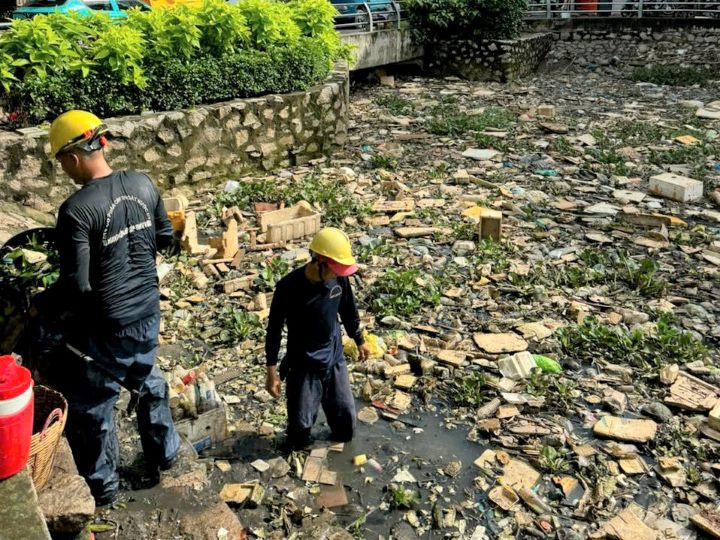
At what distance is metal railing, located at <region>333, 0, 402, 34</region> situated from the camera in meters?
14.4

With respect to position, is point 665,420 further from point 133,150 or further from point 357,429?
point 133,150

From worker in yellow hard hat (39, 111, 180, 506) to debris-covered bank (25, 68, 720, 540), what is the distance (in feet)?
1.53

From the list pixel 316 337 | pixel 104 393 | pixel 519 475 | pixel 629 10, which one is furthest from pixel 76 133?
pixel 629 10

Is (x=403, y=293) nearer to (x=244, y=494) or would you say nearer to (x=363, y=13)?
(x=244, y=494)

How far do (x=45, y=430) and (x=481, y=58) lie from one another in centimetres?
1427

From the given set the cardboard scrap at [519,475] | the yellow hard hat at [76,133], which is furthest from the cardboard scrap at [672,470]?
the yellow hard hat at [76,133]

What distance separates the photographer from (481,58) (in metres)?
15.6

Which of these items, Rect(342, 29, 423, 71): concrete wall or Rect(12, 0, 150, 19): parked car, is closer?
Rect(12, 0, 150, 19): parked car

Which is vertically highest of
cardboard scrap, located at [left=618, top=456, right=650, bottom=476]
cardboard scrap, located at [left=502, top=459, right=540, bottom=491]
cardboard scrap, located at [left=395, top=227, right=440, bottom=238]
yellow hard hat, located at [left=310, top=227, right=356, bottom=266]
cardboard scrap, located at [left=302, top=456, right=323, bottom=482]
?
yellow hard hat, located at [left=310, top=227, right=356, bottom=266]

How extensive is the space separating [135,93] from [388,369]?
471cm

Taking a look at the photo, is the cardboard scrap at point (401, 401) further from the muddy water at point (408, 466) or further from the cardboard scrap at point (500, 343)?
the cardboard scrap at point (500, 343)

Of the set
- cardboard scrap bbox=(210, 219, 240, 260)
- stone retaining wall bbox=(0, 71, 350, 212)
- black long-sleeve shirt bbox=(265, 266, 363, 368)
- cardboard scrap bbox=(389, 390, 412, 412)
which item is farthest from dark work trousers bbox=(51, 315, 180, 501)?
stone retaining wall bbox=(0, 71, 350, 212)

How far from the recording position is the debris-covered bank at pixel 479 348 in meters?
3.98

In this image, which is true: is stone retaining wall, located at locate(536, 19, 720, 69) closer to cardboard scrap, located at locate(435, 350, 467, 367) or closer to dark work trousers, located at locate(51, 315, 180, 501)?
cardboard scrap, located at locate(435, 350, 467, 367)
